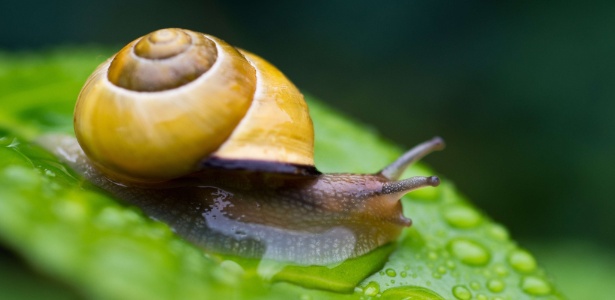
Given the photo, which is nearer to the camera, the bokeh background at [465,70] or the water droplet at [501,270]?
the water droplet at [501,270]

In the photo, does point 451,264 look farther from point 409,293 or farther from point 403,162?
point 403,162

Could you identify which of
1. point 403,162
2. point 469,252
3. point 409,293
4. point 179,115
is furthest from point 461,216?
point 179,115

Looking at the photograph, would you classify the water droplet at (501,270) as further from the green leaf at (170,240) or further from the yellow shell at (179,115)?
the yellow shell at (179,115)

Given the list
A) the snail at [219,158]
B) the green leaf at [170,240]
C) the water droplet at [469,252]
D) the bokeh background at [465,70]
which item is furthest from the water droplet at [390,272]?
the bokeh background at [465,70]

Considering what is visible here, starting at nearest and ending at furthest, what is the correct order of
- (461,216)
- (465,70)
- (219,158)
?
(219,158) → (461,216) → (465,70)

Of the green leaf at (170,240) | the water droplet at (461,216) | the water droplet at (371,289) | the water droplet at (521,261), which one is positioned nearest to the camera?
the green leaf at (170,240)

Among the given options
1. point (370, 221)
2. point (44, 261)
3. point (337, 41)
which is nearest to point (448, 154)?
point (337, 41)
